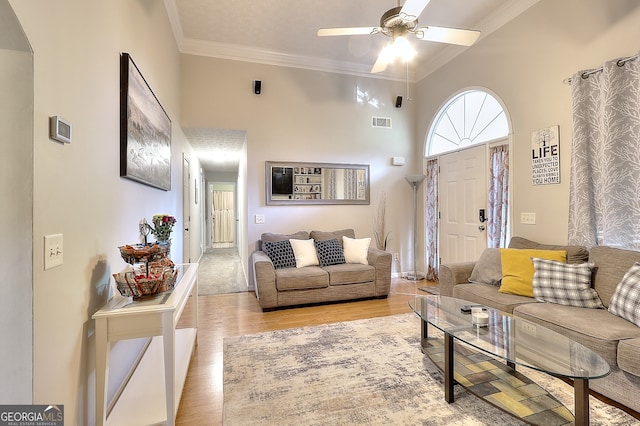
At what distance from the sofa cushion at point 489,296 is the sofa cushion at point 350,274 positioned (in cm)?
105

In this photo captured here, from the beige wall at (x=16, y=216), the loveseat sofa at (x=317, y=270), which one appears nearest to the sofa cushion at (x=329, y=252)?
the loveseat sofa at (x=317, y=270)

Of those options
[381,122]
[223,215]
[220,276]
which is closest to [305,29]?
[381,122]

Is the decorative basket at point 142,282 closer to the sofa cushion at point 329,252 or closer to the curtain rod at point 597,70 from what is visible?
the sofa cushion at point 329,252

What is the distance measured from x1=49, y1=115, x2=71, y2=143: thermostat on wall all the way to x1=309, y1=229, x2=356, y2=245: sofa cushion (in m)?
3.13

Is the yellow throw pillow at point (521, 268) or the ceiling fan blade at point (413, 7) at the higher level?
the ceiling fan blade at point (413, 7)

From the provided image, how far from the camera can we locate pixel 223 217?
988 centimetres

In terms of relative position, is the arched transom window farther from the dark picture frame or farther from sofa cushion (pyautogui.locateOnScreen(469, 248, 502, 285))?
the dark picture frame

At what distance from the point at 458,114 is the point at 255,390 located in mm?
4215

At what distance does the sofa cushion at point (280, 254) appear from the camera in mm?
3639

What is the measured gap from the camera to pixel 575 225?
8.32ft

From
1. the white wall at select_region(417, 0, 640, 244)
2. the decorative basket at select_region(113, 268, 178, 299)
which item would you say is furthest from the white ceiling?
the decorative basket at select_region(113, 268, 178, 299)

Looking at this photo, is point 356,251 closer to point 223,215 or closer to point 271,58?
point 271,58

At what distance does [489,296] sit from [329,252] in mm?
1907

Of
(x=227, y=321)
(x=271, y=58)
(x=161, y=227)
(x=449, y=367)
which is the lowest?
(x=227, y=321)
